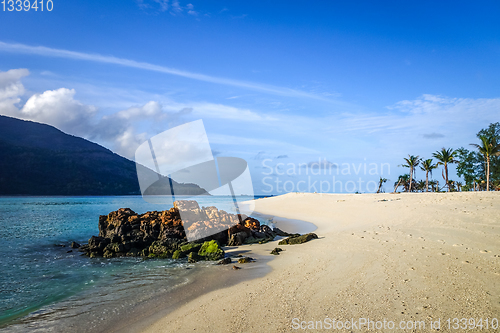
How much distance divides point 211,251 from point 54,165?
116734 millimetres

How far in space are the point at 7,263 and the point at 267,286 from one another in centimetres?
1100

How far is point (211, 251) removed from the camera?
1062 centimetres

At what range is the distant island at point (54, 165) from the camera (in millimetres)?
88463

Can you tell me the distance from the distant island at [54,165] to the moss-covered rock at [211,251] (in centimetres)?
10286

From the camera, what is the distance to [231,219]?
50.8 feet

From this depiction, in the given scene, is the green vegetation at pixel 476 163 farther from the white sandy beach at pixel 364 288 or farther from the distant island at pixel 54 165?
the distant island at pixel 54 165

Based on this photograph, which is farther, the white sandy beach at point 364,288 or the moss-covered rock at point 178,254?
the moss-covered rock at point 178,254

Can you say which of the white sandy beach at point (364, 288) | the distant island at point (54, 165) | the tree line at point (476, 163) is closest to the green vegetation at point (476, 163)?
the tree line at point (476, 163)

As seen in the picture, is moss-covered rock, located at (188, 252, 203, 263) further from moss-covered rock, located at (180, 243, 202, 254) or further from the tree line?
the tree line

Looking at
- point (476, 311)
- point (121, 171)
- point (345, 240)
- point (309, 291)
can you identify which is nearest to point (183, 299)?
point (309, 291)

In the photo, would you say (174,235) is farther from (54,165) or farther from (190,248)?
(54,165)

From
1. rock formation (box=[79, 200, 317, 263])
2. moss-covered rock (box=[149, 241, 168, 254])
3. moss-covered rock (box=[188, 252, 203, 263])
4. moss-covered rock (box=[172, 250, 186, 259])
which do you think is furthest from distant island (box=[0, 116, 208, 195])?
moss-covered rock (box=[188, 252, 203, 263])

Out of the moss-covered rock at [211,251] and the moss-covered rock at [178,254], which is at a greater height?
the moss-covered rock at [211,251]

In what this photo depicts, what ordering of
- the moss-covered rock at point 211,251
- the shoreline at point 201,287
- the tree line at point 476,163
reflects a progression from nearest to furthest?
1. the shoreline at point 201,287
2. the moss-covered rock at point 211,251
3. the tree line at point 476,163
